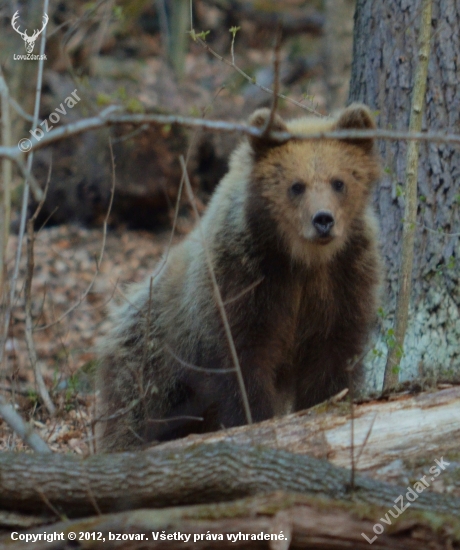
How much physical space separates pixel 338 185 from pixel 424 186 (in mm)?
1334

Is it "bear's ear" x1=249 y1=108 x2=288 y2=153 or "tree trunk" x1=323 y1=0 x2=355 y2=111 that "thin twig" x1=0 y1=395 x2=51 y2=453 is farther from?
"tree trunk" x1=323 y1=0 x2=355 y2=111

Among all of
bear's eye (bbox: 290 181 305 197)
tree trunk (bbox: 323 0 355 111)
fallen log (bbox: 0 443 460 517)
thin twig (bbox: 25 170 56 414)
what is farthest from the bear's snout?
tree trunk (bbox: 323 0 355 111)

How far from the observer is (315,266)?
5.55 metres

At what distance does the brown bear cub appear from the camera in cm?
537

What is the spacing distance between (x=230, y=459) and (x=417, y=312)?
9.45ft

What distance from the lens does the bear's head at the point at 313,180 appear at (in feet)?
17.4

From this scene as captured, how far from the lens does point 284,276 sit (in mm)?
5559

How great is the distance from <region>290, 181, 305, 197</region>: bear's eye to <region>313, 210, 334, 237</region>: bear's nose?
32 centimetres

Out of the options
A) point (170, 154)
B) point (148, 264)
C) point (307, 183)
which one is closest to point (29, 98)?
point (170, 154)

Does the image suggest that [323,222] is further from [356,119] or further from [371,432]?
[371,432]

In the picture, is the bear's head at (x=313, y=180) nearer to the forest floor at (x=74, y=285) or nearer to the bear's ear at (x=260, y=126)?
the bear's ear at (x=260, y=126)

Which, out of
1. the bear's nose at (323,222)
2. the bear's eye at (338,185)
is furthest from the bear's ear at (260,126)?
the bear's nose at (323,222)

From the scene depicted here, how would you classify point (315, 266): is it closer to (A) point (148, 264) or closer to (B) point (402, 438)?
(B) point (402, 438)

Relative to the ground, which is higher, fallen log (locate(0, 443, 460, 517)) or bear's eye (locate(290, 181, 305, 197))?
bear's eye (locate(290, 181, 305, 197))
